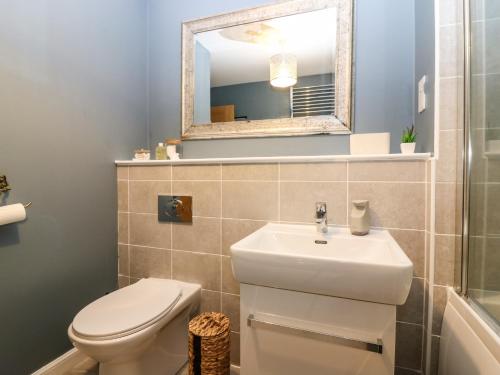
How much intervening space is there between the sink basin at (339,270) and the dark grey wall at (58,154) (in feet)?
3.09

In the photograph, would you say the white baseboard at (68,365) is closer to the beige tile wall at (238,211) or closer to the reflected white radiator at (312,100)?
the beige tile wall at (238,211)

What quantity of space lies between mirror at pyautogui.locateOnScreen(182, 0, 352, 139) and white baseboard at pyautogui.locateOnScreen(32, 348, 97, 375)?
4.35 ft

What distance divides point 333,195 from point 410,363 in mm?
780

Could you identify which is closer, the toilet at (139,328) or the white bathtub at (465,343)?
the white bathtub at (465,343)

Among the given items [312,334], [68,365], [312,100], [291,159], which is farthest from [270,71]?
[68,365]

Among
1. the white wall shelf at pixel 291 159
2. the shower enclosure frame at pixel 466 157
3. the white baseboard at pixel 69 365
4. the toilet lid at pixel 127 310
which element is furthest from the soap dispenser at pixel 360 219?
the white baseboard at pixel 69 365

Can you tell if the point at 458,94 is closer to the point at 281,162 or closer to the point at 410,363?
the point at 281,162

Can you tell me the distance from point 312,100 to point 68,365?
1.84 m

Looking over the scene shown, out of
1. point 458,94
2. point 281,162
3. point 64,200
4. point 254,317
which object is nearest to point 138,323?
point 254,317

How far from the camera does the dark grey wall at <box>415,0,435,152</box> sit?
106 cm

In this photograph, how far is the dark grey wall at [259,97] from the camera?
1437 mm

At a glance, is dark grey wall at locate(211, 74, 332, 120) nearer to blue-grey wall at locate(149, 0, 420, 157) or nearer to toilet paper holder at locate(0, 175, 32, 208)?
blue-grey wall at locate(149, 0, 420, 157)

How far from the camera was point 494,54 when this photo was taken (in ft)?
2.93

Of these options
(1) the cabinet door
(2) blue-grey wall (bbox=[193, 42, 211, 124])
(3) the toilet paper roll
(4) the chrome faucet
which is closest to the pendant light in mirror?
(1) the cabinet door
